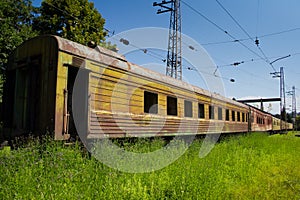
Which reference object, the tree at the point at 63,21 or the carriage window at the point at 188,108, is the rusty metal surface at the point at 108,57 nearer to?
the carriage window at the point at 188,108

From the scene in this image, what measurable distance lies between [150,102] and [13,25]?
506 inches

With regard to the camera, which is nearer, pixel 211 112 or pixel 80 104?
pixel 80 104

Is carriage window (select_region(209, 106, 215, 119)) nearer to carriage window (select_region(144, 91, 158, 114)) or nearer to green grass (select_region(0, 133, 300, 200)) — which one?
carriage window (select_region(144, 91, 158, 114))

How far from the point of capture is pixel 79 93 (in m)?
6.30

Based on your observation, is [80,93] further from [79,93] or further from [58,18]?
[58,18]

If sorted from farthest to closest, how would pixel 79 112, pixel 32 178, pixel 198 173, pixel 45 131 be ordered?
1. pixel 79 112
2. pixel 45 131
3. pixel 198 173
4. pixel 32 178

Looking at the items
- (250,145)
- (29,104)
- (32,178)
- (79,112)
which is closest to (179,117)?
(250,145)

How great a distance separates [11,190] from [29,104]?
10.1 feet

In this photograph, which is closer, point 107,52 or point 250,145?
point 107,52

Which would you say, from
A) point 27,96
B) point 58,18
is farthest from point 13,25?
point 27,96

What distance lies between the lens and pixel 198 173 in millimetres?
5320

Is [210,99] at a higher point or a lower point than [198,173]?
higher

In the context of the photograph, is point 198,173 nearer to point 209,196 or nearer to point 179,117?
point 209,196

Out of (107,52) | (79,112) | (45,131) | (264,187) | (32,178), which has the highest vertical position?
(107,52)
